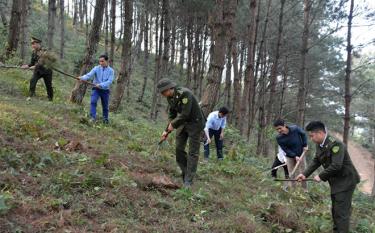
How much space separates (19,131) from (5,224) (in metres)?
3.48

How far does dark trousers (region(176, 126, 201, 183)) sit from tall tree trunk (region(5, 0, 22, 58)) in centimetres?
1005

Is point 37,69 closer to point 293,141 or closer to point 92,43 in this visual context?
point 92,43

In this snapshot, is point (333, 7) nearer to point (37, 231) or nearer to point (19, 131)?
point (19, 131)

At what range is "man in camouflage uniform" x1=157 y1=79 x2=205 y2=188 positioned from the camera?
23.3ft

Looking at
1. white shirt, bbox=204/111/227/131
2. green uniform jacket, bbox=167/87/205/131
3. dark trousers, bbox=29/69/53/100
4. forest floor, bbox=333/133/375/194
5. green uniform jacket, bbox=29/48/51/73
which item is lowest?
forest floor, bbox=333/133/375/194

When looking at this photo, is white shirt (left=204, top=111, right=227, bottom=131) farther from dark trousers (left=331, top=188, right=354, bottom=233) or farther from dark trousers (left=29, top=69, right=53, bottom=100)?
dark trousers (left=331, top=188, right=354, bottom=233)

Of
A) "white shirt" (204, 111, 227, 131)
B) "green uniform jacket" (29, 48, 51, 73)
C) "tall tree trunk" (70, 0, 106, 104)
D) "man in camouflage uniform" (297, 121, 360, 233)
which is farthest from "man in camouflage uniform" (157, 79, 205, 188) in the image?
"tall tree trunk" (70, 0, 106, 104)

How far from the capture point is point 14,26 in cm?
1545

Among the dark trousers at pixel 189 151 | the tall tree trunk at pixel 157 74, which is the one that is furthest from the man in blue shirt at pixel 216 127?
the tall tree trunk at pixel 157 74

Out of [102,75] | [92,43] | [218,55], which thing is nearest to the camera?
[102,75]

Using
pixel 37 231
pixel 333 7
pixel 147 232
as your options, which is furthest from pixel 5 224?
pixel 333 7

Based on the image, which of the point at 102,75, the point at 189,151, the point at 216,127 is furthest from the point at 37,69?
the point at 189,151

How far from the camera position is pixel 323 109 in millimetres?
33031

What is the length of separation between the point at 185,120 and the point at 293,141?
3.21 meters
